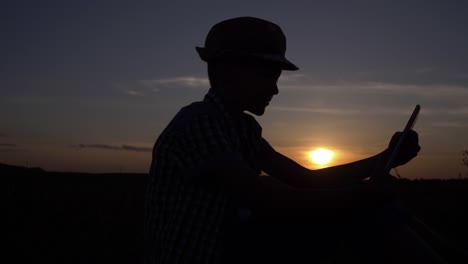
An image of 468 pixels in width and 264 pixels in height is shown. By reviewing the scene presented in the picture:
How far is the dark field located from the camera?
781cm

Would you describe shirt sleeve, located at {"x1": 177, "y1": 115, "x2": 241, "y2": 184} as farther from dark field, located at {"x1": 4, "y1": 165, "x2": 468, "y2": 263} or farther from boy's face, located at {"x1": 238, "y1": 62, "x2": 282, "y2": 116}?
dark field, located at {"x1": 4, "y1": 165, "x2": 468, "y2": 263}

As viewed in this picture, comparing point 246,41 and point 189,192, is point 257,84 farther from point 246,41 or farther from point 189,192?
point 189,192

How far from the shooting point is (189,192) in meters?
2.62

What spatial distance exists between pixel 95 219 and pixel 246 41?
332 inches

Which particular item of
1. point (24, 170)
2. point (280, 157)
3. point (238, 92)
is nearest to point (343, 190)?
point (238, 92)

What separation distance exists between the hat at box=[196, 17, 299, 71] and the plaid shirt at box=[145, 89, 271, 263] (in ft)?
1.05

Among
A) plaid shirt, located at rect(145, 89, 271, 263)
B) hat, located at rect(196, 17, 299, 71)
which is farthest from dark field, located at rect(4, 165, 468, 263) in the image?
plaid shirt, located at rect(145, 89, 271, 263)

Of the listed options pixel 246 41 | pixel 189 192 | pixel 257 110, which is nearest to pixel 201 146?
pixel 189 192

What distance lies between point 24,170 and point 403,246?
750 inches

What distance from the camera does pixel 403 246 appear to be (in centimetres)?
257

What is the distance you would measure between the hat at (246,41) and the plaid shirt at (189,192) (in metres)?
0.32

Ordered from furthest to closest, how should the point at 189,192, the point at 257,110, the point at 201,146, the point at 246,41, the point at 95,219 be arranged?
1. the point at 95,219
2. the point at 257,110
3. the point at 246,41
4. the point at 189,192
5. the point at 201,146

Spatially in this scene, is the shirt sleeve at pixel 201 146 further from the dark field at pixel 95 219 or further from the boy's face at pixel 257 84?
the dark field at pixel 95 219

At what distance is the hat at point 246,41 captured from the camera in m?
2.80
